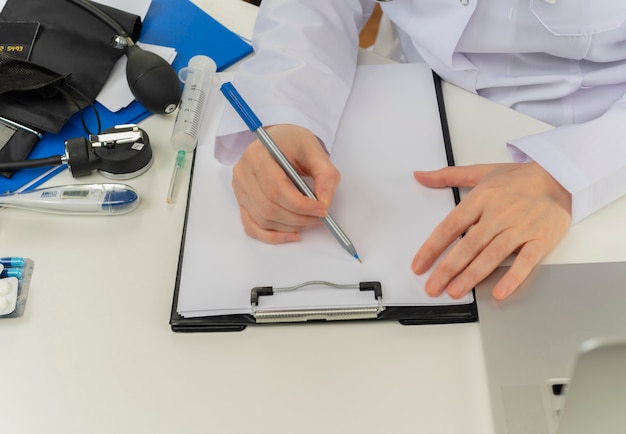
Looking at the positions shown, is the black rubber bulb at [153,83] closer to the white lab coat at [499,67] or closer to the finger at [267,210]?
the white lab coat at [499,67]

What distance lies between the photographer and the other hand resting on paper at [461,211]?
2.27ft

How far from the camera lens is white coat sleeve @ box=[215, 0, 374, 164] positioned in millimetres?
822

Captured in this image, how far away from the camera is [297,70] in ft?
2.81

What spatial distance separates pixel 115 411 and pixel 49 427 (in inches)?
2.7

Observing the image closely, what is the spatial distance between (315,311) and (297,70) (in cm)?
36

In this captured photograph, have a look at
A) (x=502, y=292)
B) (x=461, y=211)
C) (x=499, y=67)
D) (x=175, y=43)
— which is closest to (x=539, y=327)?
(x=502, y=292)

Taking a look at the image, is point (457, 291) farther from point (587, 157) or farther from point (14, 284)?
point (14, 284)

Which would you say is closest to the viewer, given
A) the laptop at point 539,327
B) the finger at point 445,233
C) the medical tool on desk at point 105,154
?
the laptop at point 539,327

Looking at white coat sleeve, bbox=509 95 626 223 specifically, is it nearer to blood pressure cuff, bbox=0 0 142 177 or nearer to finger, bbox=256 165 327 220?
finger, bbox=256 165 327 220

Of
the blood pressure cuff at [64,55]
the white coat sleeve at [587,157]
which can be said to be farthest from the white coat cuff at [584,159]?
the blood pressure cuff at [64,55]

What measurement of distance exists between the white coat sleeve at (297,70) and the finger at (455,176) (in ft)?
0.47

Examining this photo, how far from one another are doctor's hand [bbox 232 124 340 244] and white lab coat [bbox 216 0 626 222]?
0.06 meters

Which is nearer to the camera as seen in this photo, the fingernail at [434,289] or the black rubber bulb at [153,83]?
the fingernail at [434,289]

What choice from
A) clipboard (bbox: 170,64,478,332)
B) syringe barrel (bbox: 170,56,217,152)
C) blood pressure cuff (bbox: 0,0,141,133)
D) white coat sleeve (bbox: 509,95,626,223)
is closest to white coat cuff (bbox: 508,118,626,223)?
white coat sleeve (bbox: 509,95,626,223)
